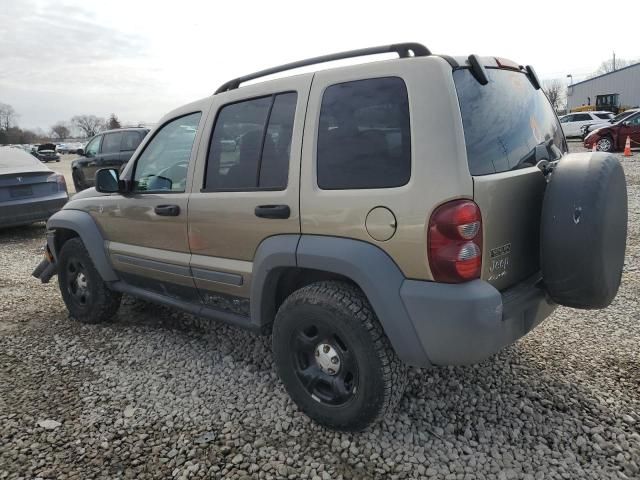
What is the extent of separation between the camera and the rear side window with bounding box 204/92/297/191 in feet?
8.86

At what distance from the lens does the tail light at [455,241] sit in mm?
2082

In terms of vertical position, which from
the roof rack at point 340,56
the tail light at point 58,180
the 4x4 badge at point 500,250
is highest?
the roof rack at point 340,56

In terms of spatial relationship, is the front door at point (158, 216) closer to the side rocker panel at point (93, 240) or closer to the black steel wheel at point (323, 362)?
the side rocker panel at point (93, 240)

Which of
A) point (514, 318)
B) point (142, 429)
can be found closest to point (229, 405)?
point (142, 429)

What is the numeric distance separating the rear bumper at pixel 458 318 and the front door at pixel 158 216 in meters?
1.71

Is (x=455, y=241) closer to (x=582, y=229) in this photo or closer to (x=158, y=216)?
(x=582, y=229)

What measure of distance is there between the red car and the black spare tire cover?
16773 millimetres

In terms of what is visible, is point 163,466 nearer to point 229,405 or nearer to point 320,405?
point 229,405

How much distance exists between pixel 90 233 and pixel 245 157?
1.80 m

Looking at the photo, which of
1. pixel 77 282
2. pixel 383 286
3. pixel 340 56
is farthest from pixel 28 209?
pixel 383 286

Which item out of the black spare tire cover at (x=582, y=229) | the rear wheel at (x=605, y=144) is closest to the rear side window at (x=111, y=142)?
the black spare tire cover at (x=582, y=229)

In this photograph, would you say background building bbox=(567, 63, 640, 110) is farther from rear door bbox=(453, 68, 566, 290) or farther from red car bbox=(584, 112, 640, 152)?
rear door bbox=(453, 68, 566, 290)

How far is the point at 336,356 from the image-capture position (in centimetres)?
249

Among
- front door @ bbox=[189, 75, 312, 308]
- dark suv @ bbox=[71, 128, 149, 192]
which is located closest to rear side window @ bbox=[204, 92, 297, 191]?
front door @ bbox=[189, 75, 312, 308]
